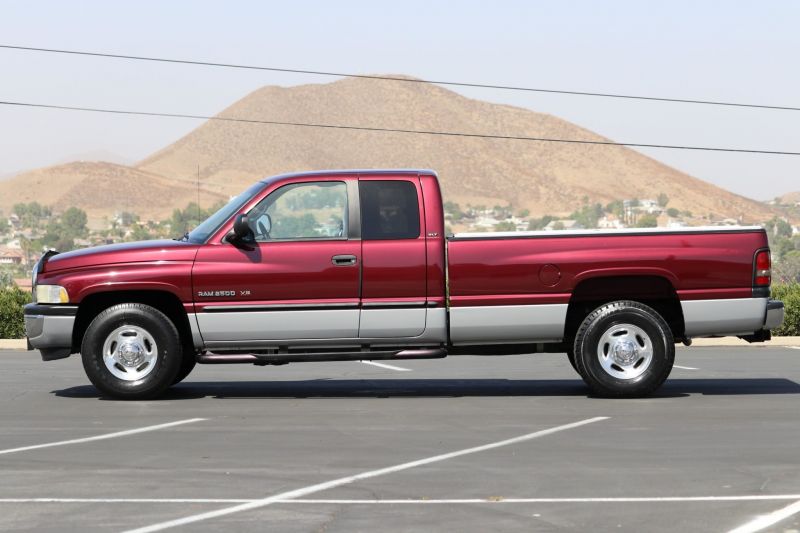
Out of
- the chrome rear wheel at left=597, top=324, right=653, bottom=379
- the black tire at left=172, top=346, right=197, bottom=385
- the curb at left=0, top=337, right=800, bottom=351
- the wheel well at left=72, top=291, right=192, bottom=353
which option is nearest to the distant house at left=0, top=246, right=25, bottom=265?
the curb at left=0, top=337, right=800, bottom=351

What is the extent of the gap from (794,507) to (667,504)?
71 centimetres

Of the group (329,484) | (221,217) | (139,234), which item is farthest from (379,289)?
(139,234)

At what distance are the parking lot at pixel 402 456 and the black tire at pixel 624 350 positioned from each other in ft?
1.05

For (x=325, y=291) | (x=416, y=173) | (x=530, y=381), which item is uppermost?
(x=416, y=173)

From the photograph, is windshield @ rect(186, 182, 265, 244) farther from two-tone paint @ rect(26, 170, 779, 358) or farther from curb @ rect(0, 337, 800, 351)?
curb @ rect(0, 337, 800, 351)

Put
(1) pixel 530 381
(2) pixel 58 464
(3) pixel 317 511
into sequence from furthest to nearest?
(1) pixel 530 381 → (2) pixel 58 464 → (3) pixel 317 511

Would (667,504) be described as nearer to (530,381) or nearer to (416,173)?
(416,173)

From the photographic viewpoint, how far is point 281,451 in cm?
995

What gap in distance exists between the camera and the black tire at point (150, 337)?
13039mm

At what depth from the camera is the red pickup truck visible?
510 inches

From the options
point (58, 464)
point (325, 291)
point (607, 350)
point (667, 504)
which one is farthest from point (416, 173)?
point (667, 504)

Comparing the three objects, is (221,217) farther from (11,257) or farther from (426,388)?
(11,257)

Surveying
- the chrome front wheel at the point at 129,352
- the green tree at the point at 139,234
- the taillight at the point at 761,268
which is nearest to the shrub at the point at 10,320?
the chrome front wheel at the point at 129,352

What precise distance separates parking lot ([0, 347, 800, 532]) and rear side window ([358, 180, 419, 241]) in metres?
1.66
